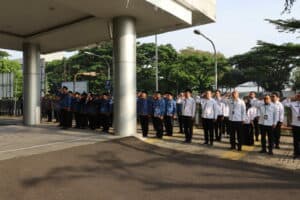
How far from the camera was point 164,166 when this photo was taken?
8.70 metres

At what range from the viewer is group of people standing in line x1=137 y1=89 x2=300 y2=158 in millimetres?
10891

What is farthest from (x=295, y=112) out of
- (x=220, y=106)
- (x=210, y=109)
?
(x=220, y=106)

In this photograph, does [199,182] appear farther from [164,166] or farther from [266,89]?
[266,89]

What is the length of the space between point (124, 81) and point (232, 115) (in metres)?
3.85

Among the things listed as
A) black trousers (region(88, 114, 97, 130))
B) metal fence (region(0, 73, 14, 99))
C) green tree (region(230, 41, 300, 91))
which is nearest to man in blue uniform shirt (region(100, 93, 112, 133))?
black trousers (region(88, 114, 97, 130))

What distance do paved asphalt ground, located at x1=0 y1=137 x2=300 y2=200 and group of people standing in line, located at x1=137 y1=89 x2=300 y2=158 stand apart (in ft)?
6.78

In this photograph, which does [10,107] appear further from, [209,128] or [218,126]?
[209,128]

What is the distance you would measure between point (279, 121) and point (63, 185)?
676 centimetres

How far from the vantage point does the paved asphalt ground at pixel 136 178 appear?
6.59 metres

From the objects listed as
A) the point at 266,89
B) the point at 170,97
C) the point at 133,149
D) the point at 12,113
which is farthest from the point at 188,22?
the point at 266,89

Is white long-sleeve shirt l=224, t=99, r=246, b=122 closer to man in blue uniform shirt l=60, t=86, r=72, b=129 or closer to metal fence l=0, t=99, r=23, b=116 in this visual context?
man in blue uniform shirt l=60, t=86, r=72, b=129

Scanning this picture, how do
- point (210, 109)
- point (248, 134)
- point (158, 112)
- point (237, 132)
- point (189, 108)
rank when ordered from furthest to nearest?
point (158, 112), point (189, 108), point (248, 134), point (210, 109), point (237, 132)

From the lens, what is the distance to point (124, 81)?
13.2 metres

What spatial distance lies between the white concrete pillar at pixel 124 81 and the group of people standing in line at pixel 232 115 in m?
0.95
